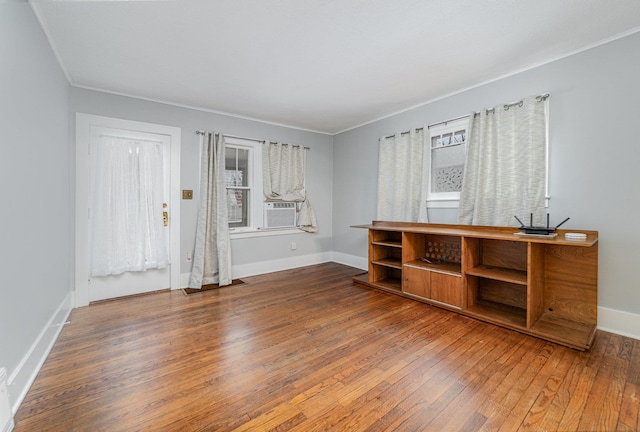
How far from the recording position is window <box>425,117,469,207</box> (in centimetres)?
338

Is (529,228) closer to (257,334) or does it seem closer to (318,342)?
(318,342)

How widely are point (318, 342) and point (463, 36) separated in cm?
276

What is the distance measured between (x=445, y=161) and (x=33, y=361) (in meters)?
4.22

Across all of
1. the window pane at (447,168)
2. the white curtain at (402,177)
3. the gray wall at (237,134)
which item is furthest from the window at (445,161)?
the gray wall at (237,134)

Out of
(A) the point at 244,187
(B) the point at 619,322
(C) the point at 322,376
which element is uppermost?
(A) the point at 244,187

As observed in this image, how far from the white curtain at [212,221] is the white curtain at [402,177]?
2333mm

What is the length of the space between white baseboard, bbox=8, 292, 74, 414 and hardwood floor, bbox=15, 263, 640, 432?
0.05 meters

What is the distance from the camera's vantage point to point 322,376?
1804 mm

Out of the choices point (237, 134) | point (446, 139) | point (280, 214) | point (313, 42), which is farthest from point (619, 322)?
point (237, 134)

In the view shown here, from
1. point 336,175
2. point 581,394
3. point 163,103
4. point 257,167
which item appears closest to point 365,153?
point 336,175

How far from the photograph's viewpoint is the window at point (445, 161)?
3.38 meters

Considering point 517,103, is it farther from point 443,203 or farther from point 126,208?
point 126,208

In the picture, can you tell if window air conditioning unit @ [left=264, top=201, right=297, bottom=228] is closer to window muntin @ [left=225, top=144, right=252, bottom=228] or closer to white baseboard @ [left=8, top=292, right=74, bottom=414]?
window muntin @ [left=225, top=144, right=252, bottom=228]

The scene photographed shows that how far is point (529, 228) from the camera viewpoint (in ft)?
8.03
